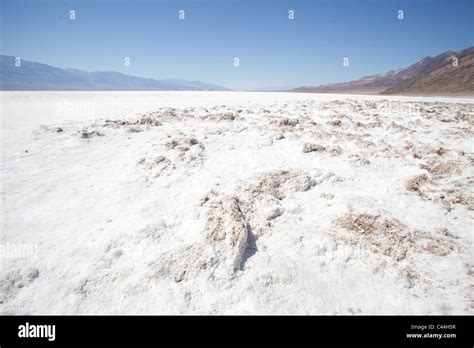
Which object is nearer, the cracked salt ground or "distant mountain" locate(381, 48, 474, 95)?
the cracked salt ground

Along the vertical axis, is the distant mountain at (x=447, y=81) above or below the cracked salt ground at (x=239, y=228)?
above

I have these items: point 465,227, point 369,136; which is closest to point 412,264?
point 465,227

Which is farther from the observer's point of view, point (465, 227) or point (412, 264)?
point (465, 227)

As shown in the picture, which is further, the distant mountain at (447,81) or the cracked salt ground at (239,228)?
the distant mountain at (447,81)

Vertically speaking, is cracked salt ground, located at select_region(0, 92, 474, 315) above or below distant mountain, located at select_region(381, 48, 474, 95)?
below

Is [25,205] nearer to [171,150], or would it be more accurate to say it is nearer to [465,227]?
[171,150]
